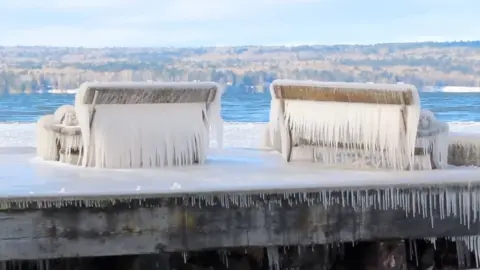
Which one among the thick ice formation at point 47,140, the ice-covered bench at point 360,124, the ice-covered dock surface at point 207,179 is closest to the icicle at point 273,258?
the ice-covered dock surface at point 207,179

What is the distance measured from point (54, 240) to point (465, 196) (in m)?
3.63

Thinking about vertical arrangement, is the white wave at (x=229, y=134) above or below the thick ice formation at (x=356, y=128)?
below

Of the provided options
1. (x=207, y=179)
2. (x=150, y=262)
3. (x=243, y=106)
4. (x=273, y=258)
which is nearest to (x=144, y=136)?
(x=207, y=179)

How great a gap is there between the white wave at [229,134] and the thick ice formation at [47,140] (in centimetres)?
578

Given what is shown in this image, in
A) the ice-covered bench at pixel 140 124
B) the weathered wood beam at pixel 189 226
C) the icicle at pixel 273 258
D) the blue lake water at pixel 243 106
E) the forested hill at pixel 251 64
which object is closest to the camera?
the weathered wood beam at pixel 189 226

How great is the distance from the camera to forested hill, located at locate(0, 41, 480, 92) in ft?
122

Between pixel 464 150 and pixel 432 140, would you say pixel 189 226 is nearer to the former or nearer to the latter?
pixel 432 140

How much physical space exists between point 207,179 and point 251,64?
30.7m

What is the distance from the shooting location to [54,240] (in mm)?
8227

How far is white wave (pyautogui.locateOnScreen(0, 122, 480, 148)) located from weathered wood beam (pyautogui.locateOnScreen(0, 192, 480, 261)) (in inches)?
314

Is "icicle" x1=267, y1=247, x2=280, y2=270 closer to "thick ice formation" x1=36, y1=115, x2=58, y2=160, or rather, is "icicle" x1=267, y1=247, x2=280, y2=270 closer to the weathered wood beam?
the weathered wood beam

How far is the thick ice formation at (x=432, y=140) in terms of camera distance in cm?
1009

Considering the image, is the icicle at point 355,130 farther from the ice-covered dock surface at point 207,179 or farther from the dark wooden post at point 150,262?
the dark wooden post at point 150,262

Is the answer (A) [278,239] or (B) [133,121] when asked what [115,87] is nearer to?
(B) [133,121]
